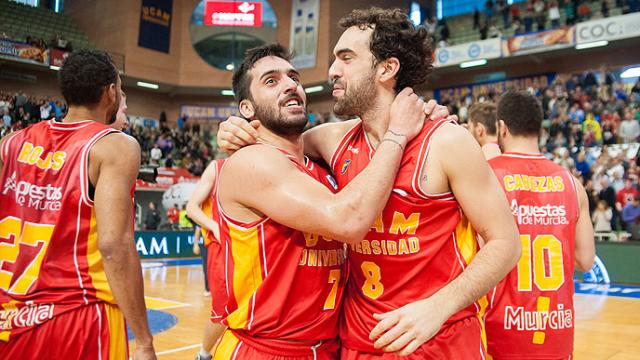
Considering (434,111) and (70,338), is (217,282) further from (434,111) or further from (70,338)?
(434,111)

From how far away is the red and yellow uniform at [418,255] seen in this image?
2203 mm

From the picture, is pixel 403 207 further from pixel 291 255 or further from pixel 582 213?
pixel 582 213

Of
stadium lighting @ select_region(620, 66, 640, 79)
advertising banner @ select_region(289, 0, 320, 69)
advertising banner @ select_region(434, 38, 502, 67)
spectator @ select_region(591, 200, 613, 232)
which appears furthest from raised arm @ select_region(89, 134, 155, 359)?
advertising banner @ select_region(289, 0, 320, 69)

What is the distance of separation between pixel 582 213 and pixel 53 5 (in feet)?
98.3

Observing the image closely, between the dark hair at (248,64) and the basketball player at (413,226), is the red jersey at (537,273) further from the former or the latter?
the dark hair at (248,64)

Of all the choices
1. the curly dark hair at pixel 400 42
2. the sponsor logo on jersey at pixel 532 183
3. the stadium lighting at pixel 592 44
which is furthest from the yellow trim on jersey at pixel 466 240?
the stadium lighting at pixel 592 44

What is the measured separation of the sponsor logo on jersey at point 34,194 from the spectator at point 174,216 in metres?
16.2

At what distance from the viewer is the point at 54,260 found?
8.79 feet

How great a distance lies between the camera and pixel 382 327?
2.08 m

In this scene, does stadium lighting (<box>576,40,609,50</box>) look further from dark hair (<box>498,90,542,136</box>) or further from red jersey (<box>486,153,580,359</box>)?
red jersey (<box>486,153,580,359</box>)

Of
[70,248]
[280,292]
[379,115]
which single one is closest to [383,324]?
[280,292]

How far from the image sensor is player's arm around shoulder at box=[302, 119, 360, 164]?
109 inches

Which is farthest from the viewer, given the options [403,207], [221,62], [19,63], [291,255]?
[221,62]

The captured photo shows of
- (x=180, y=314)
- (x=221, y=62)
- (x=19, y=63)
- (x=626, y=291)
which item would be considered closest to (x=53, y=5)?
(x=19, y=63)
